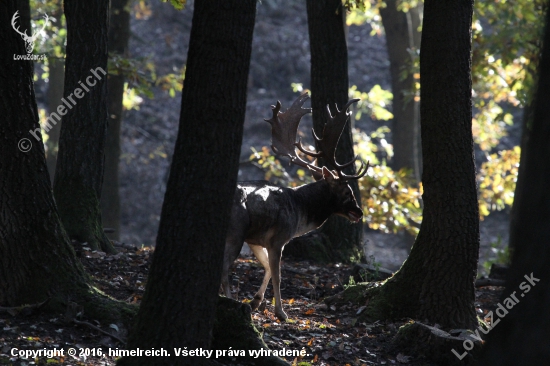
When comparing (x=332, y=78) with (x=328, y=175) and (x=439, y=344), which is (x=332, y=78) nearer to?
(x=328, y=175)

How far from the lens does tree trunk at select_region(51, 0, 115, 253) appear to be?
10094 mm

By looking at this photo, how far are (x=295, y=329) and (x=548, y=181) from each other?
4.95 m

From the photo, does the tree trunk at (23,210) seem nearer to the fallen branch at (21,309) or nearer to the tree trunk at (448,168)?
the fallen branch at (21,309)

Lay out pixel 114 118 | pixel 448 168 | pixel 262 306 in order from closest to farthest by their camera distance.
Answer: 1. pixel 448 168
2. pixel 262 306
3. pixel 114 118

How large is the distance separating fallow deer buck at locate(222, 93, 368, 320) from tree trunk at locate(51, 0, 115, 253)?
8.27ft

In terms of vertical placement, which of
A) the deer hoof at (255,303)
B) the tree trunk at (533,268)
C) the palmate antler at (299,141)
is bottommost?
the deer hoof at (255,303)

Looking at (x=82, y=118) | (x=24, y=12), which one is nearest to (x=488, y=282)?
(x=82, y=118)

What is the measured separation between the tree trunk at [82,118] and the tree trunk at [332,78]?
3.95 meters

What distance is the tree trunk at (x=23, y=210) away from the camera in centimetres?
664

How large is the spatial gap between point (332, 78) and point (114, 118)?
19.5ft

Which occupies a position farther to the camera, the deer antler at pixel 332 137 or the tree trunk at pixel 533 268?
the deer antler at pixel 332 137

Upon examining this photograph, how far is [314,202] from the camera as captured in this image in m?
10.1

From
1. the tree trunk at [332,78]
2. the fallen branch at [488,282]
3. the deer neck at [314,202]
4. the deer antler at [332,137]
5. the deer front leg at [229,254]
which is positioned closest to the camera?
the deer front leg at [229,254]

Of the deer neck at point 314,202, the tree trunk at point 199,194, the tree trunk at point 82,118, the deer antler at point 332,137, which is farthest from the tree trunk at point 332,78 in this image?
the tree trunk at point 199,194
